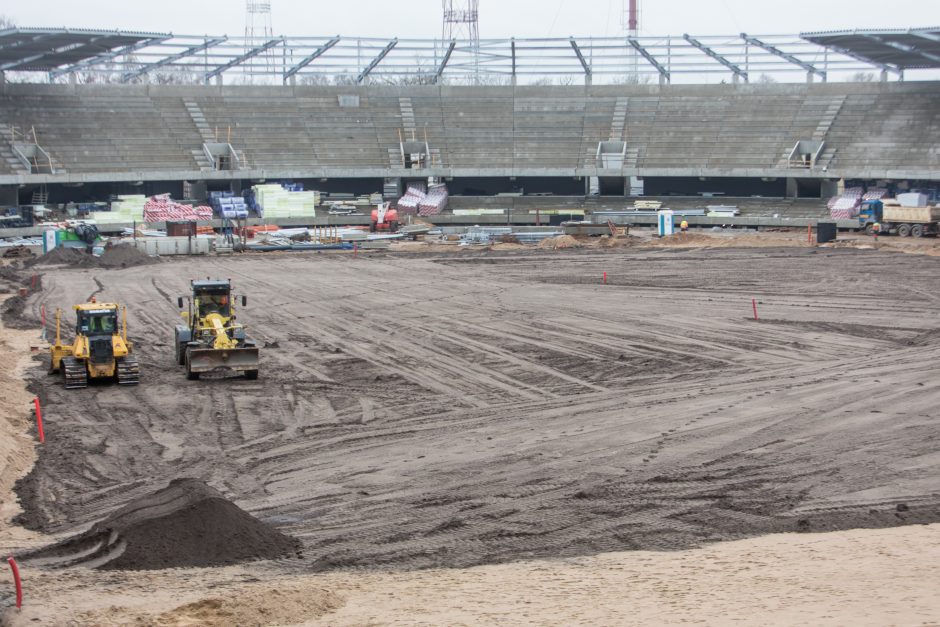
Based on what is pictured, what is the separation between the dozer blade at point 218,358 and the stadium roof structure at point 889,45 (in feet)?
156

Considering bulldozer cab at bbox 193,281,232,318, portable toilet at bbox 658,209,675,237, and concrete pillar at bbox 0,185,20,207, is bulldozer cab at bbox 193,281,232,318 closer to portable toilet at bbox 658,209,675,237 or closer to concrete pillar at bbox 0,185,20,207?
portable toilet at bbox 658,209,675,237

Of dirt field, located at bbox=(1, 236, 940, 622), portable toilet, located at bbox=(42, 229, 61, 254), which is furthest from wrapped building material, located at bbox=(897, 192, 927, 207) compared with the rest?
portable toilet, located at bbox=(42, 229, 61, 254)

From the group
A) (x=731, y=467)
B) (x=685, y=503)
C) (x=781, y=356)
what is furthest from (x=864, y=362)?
(x=685, y=503)

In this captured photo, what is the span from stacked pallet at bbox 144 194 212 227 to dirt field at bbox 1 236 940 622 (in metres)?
22.7

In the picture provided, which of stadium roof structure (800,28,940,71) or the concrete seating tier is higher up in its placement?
stadium roof structure (800,28,940,71)

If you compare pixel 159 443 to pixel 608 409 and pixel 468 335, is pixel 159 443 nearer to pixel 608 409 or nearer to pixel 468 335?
pixel 608 409

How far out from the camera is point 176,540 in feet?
40.5

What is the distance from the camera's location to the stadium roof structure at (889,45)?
58.9 metres

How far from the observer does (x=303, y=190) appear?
6500cm

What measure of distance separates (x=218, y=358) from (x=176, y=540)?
34.2 feet

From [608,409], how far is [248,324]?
547 inches

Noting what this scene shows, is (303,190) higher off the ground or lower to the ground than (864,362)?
higher

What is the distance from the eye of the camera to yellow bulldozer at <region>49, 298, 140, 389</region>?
21.9 meters

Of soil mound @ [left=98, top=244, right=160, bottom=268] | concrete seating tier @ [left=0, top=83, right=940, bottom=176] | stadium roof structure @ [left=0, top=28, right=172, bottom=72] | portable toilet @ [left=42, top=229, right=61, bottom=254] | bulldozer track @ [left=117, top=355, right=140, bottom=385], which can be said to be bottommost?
bulldozer track @ [left=117, top=355, right=140, bottom=385]
